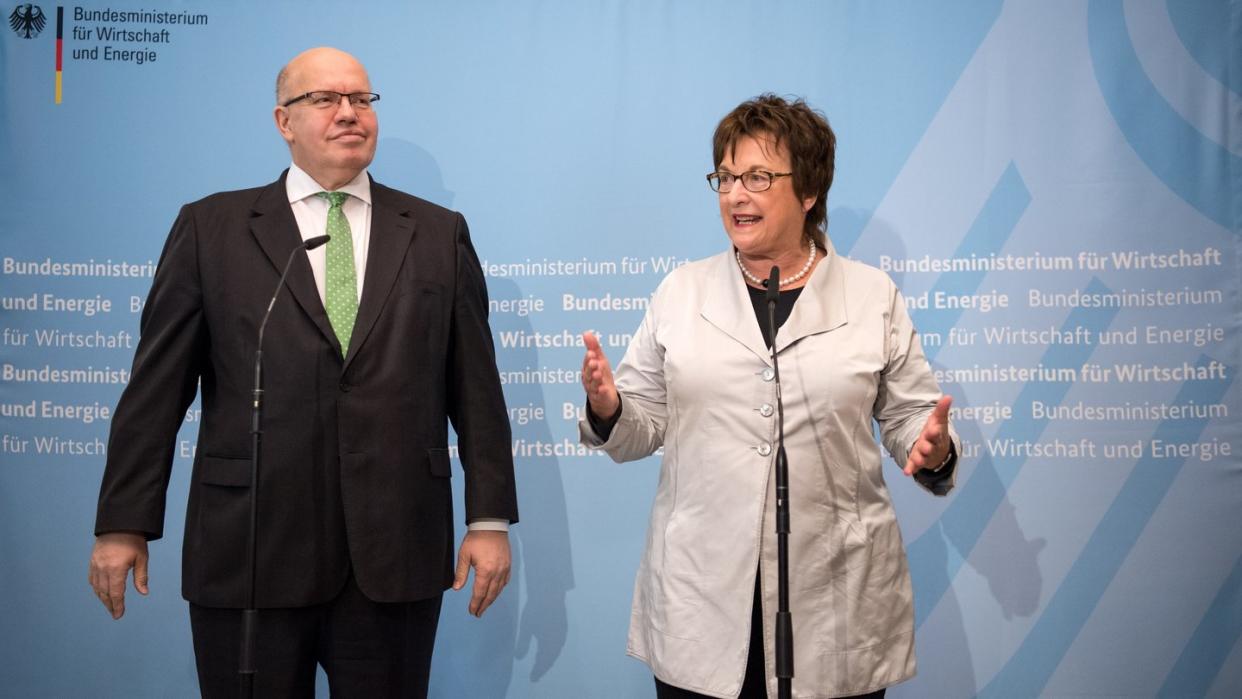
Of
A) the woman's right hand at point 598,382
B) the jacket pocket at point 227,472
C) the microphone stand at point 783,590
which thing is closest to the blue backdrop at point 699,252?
the woman's right hand at point 598,382

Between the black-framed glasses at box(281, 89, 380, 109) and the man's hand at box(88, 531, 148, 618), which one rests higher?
the black-framed glasses at box(281, 89, 380, 109)

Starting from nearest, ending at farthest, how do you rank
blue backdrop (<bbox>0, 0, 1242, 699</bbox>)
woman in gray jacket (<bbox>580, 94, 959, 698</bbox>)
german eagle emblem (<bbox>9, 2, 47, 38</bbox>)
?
woman in gray jacket (<bbox>580, 94, 959, 698</bbox>)
blue backdrop (<bbox>0, 0, 1242, 699</bbox>)
german eagle emblem (<bbox>9, 2, 47, 38</bbox>)

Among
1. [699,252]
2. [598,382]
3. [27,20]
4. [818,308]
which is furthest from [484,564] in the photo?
[27,20]

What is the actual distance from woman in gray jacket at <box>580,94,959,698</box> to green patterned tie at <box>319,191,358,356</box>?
52 cm

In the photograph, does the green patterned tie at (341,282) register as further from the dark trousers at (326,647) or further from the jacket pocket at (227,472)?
the dark trousers at (326,647)

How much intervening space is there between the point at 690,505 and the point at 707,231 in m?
1.25

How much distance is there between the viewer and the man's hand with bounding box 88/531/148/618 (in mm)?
2059

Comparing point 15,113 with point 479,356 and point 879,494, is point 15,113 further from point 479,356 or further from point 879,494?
point 879,494

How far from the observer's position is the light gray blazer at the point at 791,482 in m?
2.03

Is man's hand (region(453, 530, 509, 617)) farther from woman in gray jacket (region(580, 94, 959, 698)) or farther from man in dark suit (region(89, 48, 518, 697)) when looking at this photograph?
woman in gray jacket (region(580, 94, 959, 698))

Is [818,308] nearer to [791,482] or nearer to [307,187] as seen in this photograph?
[791,482]

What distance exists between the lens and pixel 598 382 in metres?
2.04

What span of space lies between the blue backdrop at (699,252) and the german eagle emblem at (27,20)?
2 centimetres

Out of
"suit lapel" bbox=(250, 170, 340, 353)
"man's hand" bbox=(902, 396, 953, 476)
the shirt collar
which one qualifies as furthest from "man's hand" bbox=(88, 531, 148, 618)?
"man's hand" bbox=(902, 396, 953, 476)
